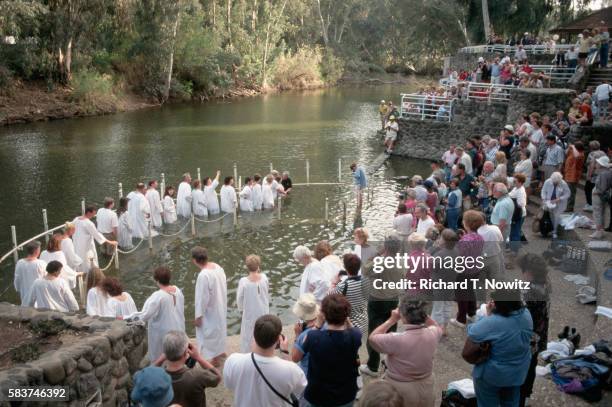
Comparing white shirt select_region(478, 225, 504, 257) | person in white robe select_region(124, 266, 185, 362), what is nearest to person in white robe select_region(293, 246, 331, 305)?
person in white robe select_region(124, 266, 185, 362)

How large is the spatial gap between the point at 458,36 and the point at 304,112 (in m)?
23.5

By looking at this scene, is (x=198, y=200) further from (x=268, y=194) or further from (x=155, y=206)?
(x=268, y=194)

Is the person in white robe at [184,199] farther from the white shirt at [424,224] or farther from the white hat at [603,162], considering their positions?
the white hat at [603,162]

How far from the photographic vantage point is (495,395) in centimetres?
524

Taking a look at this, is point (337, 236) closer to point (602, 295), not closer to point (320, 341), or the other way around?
point (602, 295)

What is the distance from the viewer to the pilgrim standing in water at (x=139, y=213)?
1386cm

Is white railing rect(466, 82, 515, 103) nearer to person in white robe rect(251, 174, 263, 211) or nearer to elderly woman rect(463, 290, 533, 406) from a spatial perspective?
person in white robe rect(251, 174, 263, 211)

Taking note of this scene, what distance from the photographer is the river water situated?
1276 centimetres

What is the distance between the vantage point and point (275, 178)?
57.7 feet

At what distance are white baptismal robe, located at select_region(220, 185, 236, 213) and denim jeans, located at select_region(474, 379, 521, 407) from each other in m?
11.4

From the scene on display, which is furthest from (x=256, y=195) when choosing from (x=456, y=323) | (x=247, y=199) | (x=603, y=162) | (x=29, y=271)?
(x=456, y=323)

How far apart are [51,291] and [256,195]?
9.21 meters

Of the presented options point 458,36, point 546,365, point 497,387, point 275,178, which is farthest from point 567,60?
point 458,36

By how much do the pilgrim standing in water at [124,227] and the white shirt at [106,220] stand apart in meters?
0.59
